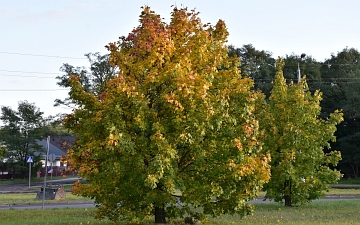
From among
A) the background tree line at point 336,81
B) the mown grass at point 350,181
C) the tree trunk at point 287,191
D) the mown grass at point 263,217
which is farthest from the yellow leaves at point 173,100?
the mown grass at point 350,181

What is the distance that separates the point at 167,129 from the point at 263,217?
6.96 meters

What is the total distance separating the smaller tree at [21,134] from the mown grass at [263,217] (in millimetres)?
40506

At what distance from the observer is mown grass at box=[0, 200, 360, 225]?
713 inches

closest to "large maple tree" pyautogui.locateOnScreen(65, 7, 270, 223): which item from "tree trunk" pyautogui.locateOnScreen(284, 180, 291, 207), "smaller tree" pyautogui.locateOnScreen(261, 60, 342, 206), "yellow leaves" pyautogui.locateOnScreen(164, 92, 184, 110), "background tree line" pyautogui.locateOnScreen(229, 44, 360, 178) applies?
"yellow leaves" pyautogui.locateOnScreen(164, 92, 184, 110)

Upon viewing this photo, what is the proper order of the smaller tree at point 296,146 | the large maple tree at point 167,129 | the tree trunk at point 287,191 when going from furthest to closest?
the tree trunk at point 287,191 → the smaller tree at point 296,146 → the large maple tree at point 167,129

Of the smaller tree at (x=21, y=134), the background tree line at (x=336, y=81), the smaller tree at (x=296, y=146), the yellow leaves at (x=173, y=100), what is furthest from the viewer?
the smaller tree at (x=21, y=134)

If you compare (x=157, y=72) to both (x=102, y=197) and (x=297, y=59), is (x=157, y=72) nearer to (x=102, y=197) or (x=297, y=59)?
(x=102, y=197)

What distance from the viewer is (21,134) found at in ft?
207

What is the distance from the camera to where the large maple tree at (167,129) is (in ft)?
48.6

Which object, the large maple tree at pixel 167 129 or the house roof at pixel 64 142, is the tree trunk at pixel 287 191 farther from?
the house roof at pixel 64 142

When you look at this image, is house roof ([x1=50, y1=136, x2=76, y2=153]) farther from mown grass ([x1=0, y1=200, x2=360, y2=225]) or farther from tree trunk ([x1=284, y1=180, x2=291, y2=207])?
tree trunk ([x1=284, y1=180, x2=291, y2=207])

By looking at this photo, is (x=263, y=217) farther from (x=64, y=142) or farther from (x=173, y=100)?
(x=173, y=100)

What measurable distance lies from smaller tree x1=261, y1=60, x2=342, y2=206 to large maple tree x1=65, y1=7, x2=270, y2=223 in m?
8.84

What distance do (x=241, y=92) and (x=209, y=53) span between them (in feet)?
4.93
